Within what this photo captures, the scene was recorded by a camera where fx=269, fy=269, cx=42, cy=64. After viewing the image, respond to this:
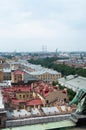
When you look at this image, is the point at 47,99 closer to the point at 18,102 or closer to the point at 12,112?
the point at 18,102

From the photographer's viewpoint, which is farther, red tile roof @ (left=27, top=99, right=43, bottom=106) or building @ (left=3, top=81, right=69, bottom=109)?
red tile roof @ (left=27, top=99, right=43, bottom=106)

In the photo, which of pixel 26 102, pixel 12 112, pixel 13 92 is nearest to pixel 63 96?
pixel 26 102

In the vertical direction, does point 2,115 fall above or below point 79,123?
below

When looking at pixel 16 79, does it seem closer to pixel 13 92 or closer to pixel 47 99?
pixel 13 92

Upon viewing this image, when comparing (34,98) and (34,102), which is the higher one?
(34,102)

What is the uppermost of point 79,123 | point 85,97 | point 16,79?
point 85,97

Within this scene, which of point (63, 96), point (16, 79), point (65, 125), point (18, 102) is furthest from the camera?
point (16, 79)

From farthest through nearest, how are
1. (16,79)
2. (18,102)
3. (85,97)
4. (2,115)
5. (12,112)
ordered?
(16,79), (18,102), (12,112), (2,115), (85,97)

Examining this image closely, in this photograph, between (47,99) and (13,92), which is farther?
(13,92)

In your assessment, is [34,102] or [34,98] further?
[34,98]

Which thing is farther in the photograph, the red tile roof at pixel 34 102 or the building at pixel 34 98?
the red tile roof at pixel 34 102
